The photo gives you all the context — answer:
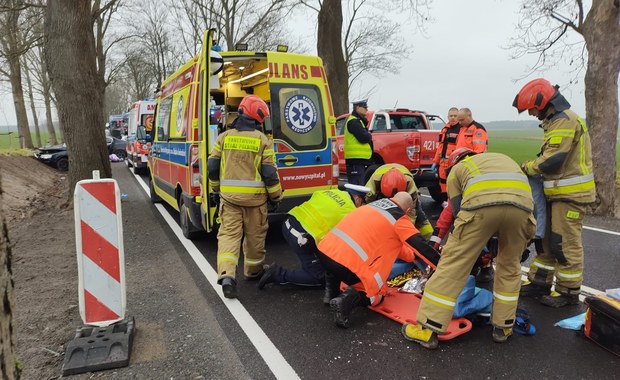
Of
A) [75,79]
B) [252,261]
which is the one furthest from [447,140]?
[75,79]

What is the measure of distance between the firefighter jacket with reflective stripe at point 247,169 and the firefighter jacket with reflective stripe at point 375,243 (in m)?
1.17

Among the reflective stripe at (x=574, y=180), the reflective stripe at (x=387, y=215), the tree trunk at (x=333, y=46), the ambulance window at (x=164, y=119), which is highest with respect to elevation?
the tree trunk at (x=333, y=46)

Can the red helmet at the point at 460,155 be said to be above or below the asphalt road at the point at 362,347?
above

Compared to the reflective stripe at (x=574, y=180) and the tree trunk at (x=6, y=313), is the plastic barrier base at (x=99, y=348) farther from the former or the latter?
the reflective stripe at (x=574, y=180)

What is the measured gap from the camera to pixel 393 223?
11.1 feet

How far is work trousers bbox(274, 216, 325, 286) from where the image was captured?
12.9ft

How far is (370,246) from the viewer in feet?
11.1

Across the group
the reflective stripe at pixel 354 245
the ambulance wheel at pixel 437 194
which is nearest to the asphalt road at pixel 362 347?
the reflective stripe at pixel 354 245

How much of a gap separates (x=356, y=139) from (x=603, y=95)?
4.61 m

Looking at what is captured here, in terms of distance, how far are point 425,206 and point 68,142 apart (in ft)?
23.6

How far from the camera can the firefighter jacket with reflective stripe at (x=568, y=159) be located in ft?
A: 12.6

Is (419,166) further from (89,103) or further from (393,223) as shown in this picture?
(89,103)

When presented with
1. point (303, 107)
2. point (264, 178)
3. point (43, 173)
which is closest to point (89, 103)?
point (303, 107)

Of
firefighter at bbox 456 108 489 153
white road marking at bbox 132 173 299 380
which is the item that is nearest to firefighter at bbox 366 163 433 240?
white road marking at bbox 132 173 299 380
